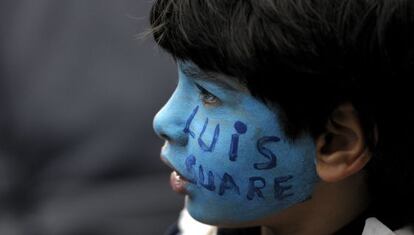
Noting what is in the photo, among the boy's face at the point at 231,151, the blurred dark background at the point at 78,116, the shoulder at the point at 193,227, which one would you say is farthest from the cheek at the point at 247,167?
the blurred dark background at the point at 78,116

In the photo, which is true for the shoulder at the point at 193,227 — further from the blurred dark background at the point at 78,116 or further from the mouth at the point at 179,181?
the blurred dark background at the point at 78,116

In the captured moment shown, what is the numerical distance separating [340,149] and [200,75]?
8.7 inches

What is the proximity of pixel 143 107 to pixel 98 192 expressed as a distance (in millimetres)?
265

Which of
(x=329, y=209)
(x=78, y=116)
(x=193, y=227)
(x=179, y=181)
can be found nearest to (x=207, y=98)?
(x=179, y=181)

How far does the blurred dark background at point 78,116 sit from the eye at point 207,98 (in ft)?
3.48

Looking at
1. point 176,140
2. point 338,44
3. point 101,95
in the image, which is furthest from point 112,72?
point 338,44

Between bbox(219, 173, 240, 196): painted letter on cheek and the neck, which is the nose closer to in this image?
bbox(219, 173, 240, 196): painted letter on cheek

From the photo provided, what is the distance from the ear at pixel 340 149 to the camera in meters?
1.34

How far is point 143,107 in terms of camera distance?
8.14ft

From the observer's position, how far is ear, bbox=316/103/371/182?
1.34 m

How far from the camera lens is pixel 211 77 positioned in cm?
133

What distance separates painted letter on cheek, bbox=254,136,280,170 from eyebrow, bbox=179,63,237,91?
8cm

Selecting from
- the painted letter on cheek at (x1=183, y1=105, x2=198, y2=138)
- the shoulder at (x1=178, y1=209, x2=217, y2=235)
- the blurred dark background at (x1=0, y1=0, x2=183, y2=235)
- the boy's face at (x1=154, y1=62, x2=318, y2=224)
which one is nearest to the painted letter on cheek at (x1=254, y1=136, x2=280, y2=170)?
the boy's face at (x1=154, y1=62, x2=318, y2=224)

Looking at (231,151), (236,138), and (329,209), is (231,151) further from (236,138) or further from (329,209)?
(329,209)
